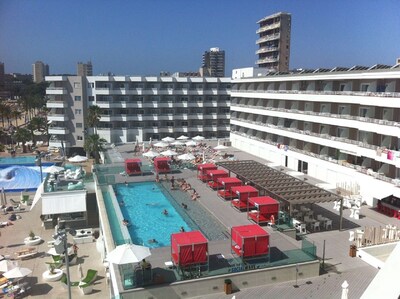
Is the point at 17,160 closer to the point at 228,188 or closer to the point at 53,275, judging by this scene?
the point at 53,275

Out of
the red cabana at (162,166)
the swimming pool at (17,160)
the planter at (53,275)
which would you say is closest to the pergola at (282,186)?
the red cabana at (162,166)

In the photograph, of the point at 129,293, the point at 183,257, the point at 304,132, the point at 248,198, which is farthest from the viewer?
the point at 304,132

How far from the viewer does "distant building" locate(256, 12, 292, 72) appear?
93000mm

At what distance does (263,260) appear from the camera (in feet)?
68.5

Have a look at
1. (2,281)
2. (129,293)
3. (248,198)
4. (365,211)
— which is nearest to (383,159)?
(365,211)

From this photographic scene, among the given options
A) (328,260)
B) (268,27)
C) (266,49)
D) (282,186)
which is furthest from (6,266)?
(268,27)

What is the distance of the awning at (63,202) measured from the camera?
112ft

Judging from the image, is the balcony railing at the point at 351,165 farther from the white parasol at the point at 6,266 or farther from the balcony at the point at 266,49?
the balcony at the point at 266,49

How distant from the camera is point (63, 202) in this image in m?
34.6

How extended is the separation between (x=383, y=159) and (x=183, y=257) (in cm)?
2100

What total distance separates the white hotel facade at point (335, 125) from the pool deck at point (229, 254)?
4.56m

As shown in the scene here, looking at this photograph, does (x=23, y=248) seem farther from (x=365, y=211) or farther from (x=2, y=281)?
(x=365, y=211)

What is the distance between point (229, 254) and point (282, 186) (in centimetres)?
903

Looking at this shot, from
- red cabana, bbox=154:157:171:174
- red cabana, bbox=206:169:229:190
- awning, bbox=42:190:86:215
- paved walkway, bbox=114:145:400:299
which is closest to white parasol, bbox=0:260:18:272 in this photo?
awning, bbox=42:190:86:215
